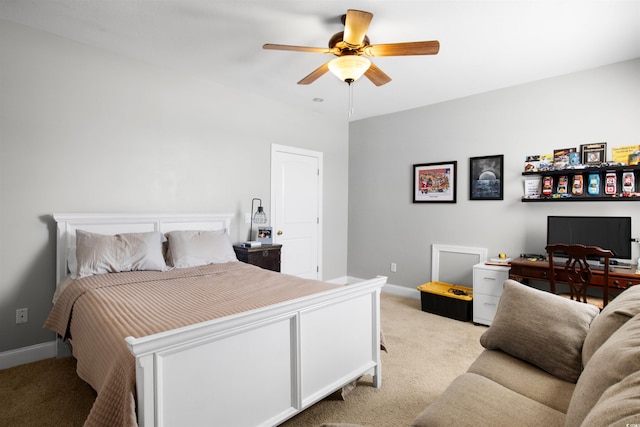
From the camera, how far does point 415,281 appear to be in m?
4.56

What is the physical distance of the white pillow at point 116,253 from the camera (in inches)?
101

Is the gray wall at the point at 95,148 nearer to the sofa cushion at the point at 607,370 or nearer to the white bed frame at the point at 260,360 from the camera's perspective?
the white bed frame at the point at 260,360

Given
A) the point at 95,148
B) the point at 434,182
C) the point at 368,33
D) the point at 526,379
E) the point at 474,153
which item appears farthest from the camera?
the point at 434,182

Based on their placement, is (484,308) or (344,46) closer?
(344,46)

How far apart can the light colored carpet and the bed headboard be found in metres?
0.75

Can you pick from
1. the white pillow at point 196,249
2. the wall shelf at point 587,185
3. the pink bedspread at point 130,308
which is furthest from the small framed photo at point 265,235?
the wall shelf at point 587,185

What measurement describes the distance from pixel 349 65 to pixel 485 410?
2.22 meters

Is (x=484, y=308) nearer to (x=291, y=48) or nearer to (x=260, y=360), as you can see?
(x=260, y=360)

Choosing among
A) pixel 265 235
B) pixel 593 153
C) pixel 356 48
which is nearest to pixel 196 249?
pixel 265 235

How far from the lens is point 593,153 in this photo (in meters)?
3.26

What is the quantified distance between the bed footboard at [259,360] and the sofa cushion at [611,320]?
3.75 feet

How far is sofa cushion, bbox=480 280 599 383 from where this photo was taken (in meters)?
1.57

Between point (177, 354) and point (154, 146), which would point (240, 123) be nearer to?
point (154, 146)

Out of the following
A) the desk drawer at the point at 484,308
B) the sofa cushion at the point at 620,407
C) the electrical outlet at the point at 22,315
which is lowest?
the desk drawer at the point at 484,308
